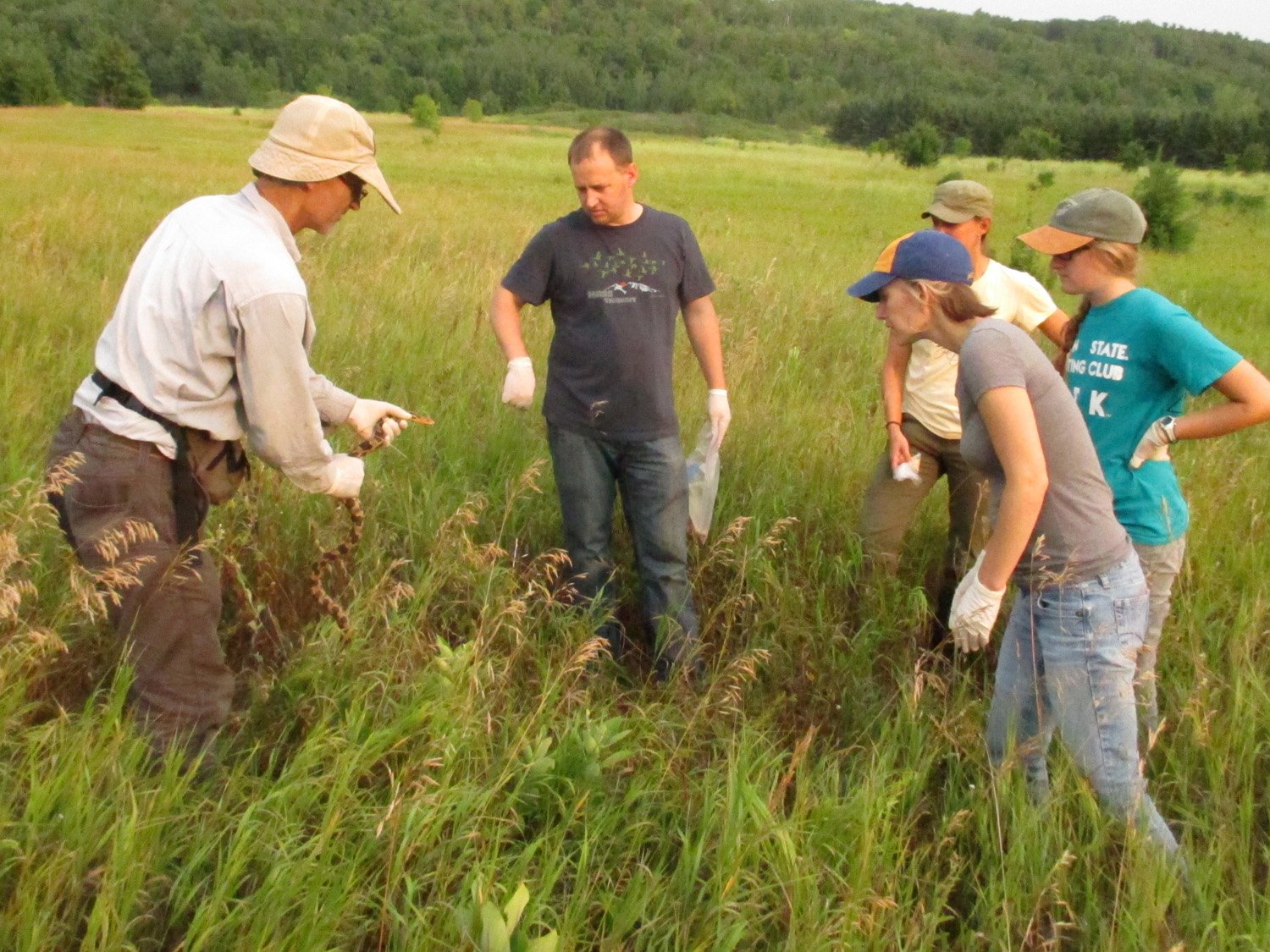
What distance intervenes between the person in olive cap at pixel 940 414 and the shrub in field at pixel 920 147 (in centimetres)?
3961

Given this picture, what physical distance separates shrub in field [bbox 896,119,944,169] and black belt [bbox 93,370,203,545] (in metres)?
41.7

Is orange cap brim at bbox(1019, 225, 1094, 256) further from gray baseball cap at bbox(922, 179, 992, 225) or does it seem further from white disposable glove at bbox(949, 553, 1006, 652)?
white disposable glove at bbox(949, 553, 1006, 652)

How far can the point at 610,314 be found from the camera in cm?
357

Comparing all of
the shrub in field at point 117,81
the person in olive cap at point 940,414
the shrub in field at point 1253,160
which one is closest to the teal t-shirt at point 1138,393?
the person in olive cap at point 940,414

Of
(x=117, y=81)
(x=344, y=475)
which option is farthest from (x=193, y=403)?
(x=117, y=81)

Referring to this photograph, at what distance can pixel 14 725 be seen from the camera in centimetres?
235

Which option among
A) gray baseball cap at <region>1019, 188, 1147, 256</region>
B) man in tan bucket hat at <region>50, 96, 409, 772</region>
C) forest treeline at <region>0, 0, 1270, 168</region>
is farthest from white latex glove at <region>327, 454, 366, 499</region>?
forest treeline at <region>0, 0, 1270, 168</region>

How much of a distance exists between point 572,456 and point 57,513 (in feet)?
5.19

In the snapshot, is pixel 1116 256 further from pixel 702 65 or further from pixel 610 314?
pixel 702 65

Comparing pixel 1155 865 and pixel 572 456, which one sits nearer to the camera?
pixel 1155 865

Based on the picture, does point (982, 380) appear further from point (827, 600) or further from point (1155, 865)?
point (827, 600)

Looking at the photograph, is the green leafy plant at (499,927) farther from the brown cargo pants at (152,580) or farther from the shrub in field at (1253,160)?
the shrub in field at (1253,160)

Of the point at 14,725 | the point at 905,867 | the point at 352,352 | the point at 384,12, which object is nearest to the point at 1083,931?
the point at 905,867

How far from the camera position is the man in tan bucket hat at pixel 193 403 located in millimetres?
2363
